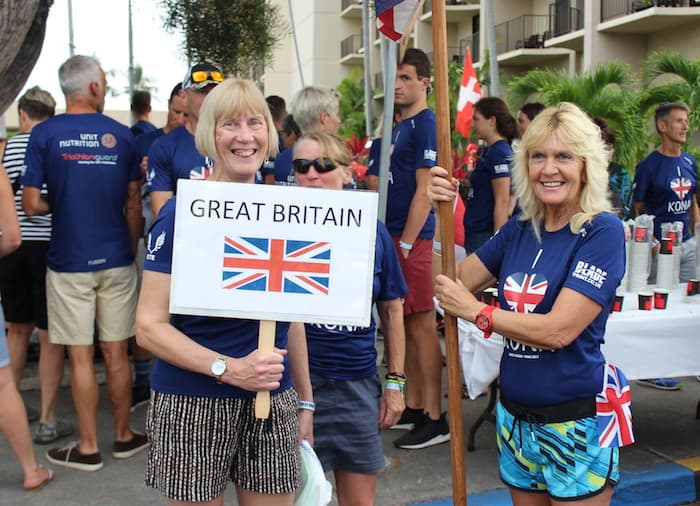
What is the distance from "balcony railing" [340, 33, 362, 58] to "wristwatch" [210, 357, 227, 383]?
4052cm

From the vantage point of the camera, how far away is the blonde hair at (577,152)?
8.43ft

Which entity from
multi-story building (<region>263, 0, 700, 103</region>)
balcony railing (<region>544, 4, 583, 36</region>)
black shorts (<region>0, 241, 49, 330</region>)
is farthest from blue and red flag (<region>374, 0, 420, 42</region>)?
balcony railing (<region>544, 4, 583, 36</region>)

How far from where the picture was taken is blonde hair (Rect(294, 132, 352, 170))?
9.37ft

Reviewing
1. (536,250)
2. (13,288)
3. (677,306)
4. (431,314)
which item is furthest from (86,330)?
(677,306)

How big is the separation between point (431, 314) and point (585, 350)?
6.82 feet

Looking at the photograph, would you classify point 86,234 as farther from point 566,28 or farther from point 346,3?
point 346,3

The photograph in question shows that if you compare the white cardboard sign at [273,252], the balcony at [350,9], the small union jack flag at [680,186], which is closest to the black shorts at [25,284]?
the white cardboard sign at [273,252]

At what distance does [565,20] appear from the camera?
25.5m

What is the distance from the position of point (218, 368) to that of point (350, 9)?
1610 inches

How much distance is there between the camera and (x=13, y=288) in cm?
484

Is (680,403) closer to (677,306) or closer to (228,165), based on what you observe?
(677,306)

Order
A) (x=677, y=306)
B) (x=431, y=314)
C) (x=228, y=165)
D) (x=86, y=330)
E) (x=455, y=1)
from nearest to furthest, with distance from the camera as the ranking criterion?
(x=228, y=165)
(x=677, y=306)
(x=86, y=330)
(x=431, y=314)
(x=455, y=1)

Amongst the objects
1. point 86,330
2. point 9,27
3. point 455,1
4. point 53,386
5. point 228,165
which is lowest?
point 53,386

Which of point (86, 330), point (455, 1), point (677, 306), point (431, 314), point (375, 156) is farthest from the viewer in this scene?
point (455, 1)
